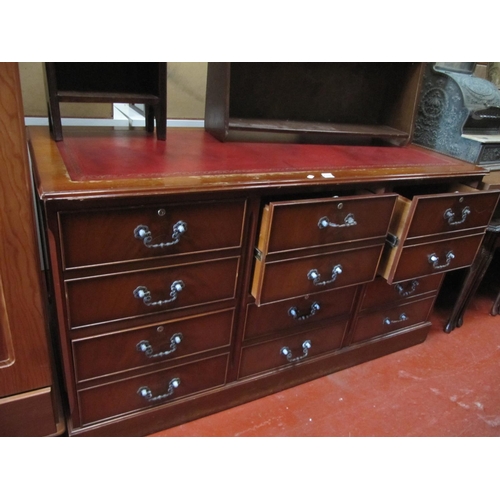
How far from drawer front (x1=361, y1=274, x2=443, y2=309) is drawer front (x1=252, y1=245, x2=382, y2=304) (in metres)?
0.17

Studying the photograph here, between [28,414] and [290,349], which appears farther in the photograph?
[290,349]

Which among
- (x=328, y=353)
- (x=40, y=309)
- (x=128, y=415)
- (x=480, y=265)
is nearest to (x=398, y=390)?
(x=328, y=353)

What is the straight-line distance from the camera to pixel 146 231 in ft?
2.85

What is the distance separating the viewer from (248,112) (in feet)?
4.63

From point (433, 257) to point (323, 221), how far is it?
47 centimetres

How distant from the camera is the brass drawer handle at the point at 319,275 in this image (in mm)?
1099

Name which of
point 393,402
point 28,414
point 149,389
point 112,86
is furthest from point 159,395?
point 112,86

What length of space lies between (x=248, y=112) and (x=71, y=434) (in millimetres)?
1122

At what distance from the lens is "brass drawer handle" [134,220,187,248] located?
2.83 feet

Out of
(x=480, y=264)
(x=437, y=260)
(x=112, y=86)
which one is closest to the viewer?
(x=112, y=86)

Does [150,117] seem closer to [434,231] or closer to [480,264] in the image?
[434,231]

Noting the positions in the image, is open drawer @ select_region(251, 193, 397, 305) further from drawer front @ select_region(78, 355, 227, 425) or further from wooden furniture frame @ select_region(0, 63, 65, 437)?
wooden furniture frame @ select_region(0, 63, 65, 437)

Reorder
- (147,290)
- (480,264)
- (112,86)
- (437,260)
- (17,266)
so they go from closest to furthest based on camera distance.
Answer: (17,266), (147,290), (112,86), (437,260), (480,264)

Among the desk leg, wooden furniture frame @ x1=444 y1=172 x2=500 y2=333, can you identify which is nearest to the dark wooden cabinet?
wooden furniture frame @ x1=444 y1=172 x2=500 y2=333
